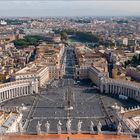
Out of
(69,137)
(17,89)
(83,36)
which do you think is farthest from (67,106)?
(83,36)

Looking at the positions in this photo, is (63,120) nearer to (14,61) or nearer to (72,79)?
(72,79)

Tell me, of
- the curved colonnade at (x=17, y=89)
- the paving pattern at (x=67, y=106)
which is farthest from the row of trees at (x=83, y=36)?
the curved colonnade at (x=17, y=89)

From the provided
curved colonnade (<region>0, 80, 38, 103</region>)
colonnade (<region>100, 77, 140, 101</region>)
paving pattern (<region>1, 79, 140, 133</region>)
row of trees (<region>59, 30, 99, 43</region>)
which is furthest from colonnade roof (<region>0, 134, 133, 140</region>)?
row of trees (<region>59, 30, 99, 43</region>)

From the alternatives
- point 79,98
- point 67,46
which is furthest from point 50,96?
point 67,46

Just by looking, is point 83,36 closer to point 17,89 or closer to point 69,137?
point 17,89

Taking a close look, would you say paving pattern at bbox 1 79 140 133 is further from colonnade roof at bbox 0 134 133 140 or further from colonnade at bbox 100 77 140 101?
colonnade roof at bbox 0 134 133 140

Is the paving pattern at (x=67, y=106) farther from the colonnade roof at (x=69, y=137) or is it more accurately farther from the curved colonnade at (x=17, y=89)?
the colonnade roof at (x=69, y=137)
